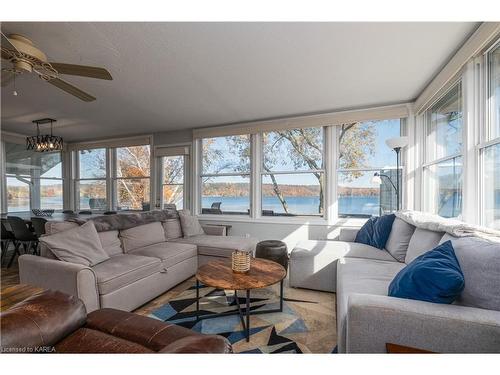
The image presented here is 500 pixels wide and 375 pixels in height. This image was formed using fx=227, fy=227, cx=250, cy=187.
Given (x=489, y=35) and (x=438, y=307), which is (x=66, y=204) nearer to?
(x=438, y=307)

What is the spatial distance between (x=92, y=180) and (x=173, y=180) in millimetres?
2389

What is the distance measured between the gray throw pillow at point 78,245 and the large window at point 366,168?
3.41 m

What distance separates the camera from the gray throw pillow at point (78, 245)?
197 cm

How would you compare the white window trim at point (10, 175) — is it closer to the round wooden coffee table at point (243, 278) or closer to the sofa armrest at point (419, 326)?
the round wooden coffee table at point (243, 278)

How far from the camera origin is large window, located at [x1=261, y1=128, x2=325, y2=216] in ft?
13.0

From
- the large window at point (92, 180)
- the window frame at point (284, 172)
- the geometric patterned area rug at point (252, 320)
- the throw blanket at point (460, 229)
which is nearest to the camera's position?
the throw blanket at point (460, 229)

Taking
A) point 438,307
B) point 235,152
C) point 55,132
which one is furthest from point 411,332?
point 55,132

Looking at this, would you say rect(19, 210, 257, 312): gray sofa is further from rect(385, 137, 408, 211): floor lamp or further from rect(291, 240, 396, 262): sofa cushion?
rect(385, 137, 408, 211): floor lamp

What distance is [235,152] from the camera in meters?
4.53

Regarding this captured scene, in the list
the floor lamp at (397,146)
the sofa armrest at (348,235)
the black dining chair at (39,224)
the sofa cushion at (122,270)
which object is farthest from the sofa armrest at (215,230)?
the floor lamp at (397,146)

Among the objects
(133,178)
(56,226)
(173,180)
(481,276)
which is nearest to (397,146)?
(481,276)

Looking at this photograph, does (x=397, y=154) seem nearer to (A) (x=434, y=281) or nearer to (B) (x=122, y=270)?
(A) (x=434, y=281)

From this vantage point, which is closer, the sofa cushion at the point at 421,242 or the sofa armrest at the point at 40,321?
the sofa armrest at the point at 40,321

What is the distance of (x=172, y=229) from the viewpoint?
346 centimetres
